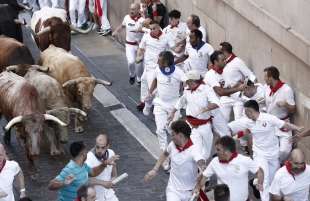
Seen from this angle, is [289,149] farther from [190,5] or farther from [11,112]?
[190,5]

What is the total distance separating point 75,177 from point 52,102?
4763 mm

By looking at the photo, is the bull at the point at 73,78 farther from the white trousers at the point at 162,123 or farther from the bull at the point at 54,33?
the white trousers at the point at 162,123

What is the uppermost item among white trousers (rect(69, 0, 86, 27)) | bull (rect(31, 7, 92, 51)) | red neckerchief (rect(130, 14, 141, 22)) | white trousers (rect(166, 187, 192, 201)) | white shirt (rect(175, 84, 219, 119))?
white shirt (rect(175, 84, 219, 119))

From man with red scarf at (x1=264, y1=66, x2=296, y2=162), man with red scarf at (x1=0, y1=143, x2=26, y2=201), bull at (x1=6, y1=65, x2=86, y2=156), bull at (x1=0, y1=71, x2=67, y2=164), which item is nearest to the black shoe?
bull at (x1=6, y1=65, x2=86, y2=156)

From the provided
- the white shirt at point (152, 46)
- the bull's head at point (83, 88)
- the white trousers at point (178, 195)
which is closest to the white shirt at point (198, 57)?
the white shirt at point (152, 46)

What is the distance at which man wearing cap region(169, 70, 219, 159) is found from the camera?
13.8 metres

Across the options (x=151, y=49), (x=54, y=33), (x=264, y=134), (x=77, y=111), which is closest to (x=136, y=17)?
(x=151, y=49)

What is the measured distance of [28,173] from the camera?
596 inches

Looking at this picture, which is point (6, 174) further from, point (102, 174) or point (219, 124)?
point (219, 124)

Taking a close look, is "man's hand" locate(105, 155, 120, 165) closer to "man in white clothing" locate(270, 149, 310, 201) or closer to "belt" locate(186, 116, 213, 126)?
"man in white clothing" locate(270, 149, 310, 201)

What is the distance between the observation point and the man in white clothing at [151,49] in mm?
17297

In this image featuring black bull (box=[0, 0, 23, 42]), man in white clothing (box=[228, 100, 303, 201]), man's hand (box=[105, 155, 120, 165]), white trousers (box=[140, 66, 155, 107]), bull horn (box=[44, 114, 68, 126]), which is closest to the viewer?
man's hand (box=[105, 155, 120, 165])

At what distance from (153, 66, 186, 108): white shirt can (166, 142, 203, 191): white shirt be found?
300cm

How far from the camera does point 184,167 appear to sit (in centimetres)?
1207
